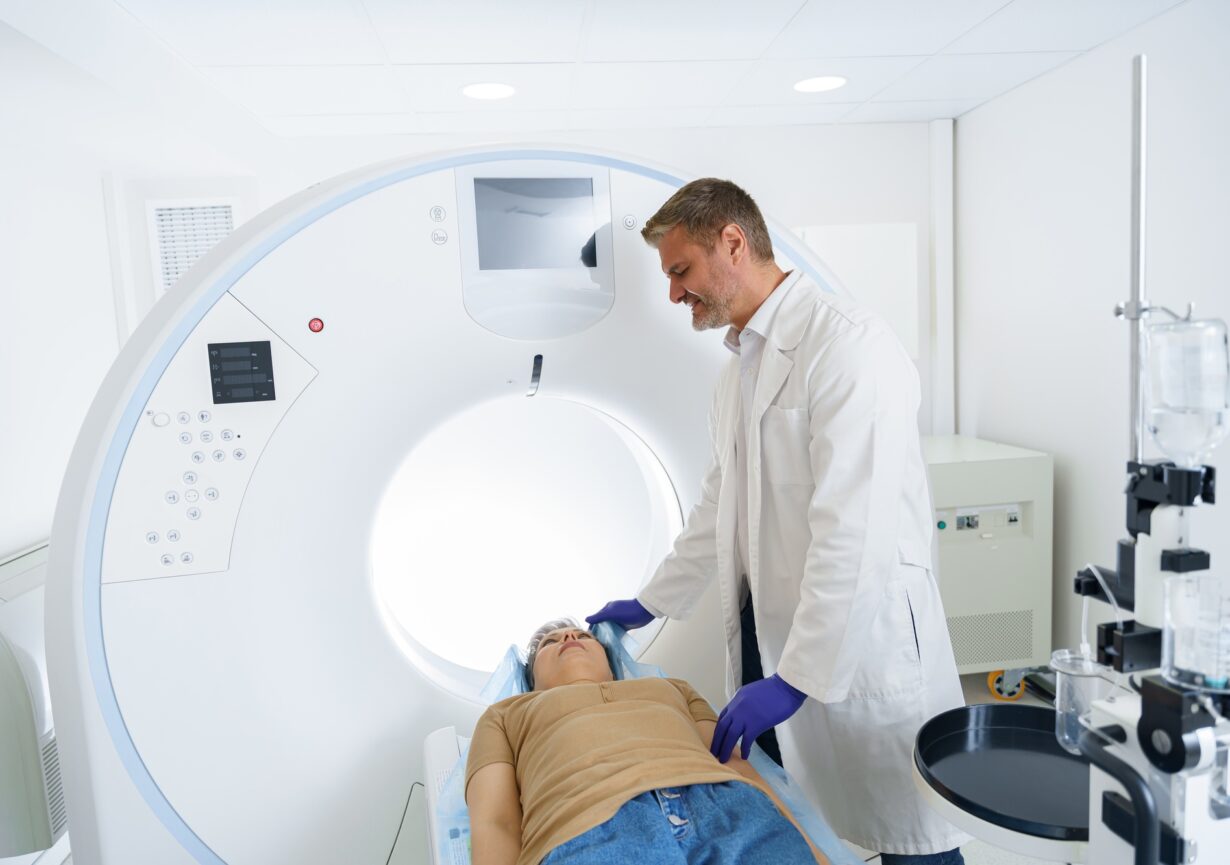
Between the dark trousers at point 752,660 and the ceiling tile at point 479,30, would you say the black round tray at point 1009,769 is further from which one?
the ceiling tile at point 479,30

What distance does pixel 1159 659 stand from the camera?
0.79 meters

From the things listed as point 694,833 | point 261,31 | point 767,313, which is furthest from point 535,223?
point 261,31

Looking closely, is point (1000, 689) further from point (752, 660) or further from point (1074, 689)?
point (1074, 689)

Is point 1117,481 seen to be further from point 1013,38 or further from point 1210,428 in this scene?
point 1210,428

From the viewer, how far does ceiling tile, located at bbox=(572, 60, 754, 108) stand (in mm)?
2459

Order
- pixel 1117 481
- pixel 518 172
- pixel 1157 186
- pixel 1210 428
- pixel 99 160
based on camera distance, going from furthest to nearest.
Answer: pixel 99 160, pixel 1117 481, pixel 1157 186, pixel 518 172, pixel 1210 428

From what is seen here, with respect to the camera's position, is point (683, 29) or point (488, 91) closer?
point (683, 29)

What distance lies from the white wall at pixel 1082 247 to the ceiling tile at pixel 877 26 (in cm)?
52

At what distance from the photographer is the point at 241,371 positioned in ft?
4.40

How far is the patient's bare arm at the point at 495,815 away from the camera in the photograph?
116 centimetres

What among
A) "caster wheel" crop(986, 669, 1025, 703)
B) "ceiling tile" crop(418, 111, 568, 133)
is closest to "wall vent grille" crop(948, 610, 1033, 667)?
"caster wheel" crop(986, 669, 1025, 703)

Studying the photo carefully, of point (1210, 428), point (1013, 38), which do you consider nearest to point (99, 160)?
point (1013, 38)

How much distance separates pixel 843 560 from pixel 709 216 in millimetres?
596

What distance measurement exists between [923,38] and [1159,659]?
6.63 ft
